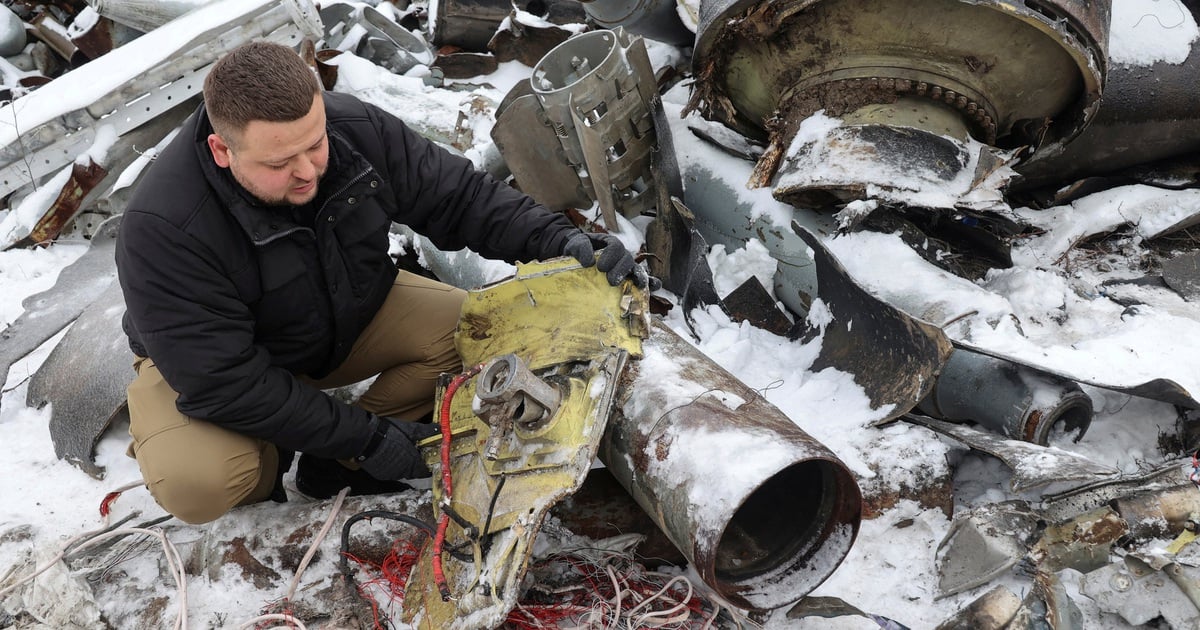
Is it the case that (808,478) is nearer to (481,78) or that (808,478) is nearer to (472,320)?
(472,320)

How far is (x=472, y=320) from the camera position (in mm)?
2523

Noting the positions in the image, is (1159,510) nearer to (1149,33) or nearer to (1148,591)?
(1148,591)

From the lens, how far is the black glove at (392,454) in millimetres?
2344

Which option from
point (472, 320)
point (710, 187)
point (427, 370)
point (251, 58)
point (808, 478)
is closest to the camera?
point (251, 58)

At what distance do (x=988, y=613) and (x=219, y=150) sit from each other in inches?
84.6

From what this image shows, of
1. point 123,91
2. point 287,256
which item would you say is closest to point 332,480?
point 287,256

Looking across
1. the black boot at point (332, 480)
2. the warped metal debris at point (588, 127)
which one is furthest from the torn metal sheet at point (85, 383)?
the warped metal debris at point (588, 127)

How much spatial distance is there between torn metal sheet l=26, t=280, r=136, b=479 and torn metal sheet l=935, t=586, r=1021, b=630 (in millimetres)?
2624

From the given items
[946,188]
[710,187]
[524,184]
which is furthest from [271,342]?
[946,188]

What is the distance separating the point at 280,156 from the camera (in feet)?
6.53

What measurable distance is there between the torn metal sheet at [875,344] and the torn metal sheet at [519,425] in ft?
2.51

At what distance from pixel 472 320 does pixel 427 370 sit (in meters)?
0.34

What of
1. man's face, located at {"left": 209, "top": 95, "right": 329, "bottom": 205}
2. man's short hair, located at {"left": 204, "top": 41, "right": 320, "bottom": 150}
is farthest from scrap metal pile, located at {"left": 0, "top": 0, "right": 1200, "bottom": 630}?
man's short hair, located at {"left": 204, "top": 41, "right": 320, "bottom": 150}

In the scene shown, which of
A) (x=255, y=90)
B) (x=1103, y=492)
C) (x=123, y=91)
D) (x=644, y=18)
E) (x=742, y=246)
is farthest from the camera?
(x=644, y=18)
